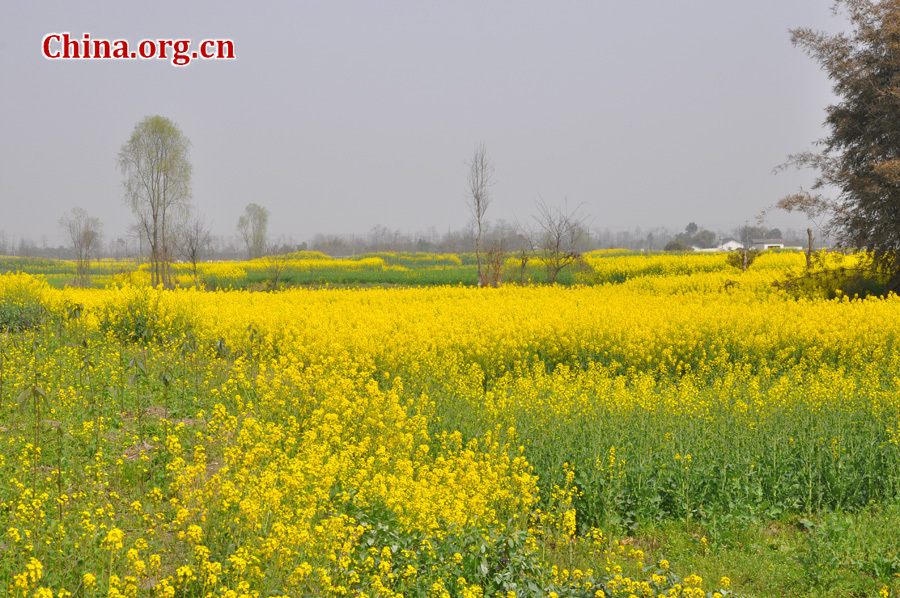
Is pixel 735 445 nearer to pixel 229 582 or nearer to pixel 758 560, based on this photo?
pixel 758 560

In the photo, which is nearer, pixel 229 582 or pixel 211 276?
pixel 229 582

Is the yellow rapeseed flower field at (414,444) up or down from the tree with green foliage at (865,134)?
down

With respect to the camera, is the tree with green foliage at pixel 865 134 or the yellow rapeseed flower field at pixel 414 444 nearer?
the yellow rapeseed flower field at pixel 414 444

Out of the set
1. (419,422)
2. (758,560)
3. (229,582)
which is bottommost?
(758,560)

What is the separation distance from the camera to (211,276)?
35969 mm

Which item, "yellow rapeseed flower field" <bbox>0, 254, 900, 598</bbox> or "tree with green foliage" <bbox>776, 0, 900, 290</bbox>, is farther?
"tree with green foliage" <bbox>776, 0, 900, 290</bbox>

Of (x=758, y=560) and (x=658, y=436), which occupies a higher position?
(x=658, y=436)

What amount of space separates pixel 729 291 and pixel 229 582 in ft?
59.5

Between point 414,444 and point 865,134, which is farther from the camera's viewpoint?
point 865,134

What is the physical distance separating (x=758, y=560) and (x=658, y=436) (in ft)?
5.49

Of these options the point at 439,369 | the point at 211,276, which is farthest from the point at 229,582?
the point at 211,276

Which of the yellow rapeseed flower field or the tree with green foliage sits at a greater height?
the tree with green foliage

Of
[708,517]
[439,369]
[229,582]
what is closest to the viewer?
[229,582]

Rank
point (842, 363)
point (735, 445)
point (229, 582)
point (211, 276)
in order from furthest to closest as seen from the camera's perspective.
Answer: point (211, 276) < point (842, 363) < point (735, 445) < point (229, 582)
